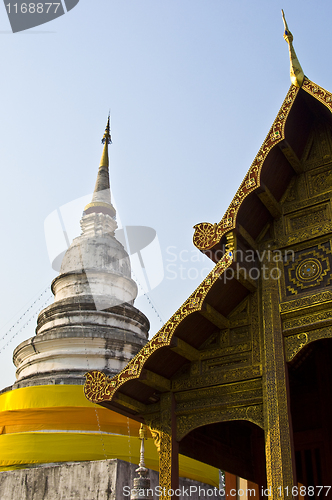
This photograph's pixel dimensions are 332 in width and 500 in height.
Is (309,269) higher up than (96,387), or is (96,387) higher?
(309,269)

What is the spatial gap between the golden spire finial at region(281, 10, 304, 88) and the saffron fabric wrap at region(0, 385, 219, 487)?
30.1 ft

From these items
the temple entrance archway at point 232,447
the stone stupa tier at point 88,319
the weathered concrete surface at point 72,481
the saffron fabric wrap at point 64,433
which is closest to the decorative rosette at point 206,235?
the temple entrance archway at point 232,447

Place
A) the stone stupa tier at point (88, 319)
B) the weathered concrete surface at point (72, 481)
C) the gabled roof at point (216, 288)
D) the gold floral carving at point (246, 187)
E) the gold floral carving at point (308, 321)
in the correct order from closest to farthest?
1. the gold floral carving at point (308, 321)
2. the gabled roof at point (216, 288)
3. the gold floral carving at point (246, 187)
4. the weathered concrete surface at point (72, 481)
5. the stone stupa tier at point (88, 319)

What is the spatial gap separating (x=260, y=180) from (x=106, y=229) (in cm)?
1383

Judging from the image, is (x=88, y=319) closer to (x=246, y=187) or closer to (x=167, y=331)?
(x=167, y=331)

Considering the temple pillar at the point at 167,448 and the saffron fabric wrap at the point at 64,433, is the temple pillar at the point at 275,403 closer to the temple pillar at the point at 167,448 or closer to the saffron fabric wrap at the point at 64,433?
the temple pillar at the point at 167,448

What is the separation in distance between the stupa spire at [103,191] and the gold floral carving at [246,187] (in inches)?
559

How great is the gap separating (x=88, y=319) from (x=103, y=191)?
6956 millimetres

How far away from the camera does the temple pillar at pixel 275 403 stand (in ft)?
18.9

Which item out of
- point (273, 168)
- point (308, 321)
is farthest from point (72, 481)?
point (273, 168)

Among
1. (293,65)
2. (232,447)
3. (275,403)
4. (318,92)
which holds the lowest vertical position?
(232,447)

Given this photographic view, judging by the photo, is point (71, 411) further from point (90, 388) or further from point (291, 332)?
point (291, 332)

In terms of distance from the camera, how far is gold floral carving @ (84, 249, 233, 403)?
671 cm

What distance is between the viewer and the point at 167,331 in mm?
6770
